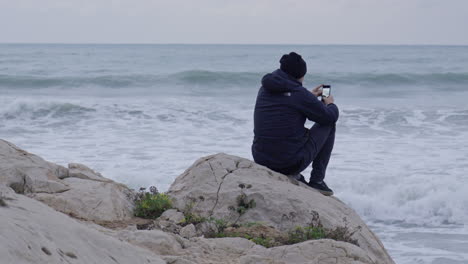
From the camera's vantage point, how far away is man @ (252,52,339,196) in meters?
5.93

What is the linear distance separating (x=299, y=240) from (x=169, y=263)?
4.51 feet

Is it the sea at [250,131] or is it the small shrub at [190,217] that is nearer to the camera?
the small shrub at [190,217]

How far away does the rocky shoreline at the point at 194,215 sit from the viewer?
3144mm

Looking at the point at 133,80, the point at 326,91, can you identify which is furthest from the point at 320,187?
the point at 133,80

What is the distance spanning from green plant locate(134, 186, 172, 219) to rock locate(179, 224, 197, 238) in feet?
1.69

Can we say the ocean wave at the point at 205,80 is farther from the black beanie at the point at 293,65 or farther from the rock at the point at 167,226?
the rock at the point at 167,226

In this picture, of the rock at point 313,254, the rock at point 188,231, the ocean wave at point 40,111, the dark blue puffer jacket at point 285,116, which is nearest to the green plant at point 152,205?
the rock at point 188,231

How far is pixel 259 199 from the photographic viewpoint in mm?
5348

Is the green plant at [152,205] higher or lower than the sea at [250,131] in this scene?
higher

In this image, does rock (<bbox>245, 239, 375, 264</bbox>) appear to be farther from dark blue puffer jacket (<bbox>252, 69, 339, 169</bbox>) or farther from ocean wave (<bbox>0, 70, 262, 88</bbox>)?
ocean wave (<bbox>0, 70, 262, 88</bbox>)

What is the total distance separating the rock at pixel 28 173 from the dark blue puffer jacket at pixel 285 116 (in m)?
1.95

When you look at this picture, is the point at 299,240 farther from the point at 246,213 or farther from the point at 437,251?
the point at 437,251

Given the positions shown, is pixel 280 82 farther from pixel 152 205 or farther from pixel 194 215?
pixel 152 205

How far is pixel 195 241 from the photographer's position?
4242mm
